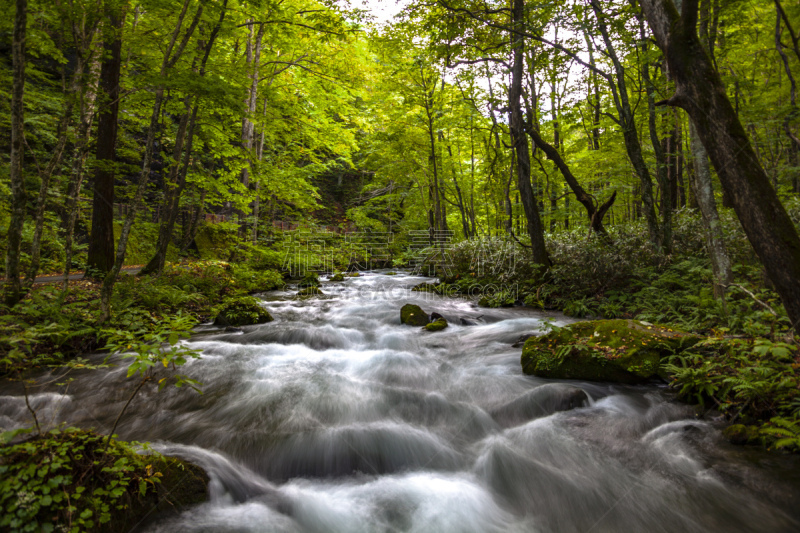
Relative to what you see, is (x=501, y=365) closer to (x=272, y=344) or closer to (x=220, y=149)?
(x=272, y=344)

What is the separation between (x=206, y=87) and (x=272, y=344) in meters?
4.54

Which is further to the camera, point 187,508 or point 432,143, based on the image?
point 432,143

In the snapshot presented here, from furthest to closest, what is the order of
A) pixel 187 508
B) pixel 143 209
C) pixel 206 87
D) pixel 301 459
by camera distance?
pixel 143 209 < pixel 206 87 < pixel 301 459 < pixel 187 508

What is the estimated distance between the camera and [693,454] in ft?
10.8

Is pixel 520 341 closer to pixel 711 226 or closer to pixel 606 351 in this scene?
pixel 606 351

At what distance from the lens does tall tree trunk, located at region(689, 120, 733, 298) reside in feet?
18.0

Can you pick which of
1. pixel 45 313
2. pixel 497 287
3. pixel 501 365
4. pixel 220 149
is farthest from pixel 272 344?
pixel 497 287

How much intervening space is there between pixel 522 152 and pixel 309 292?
797cm

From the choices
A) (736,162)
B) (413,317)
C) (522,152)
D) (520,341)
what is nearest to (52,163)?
(413,317)

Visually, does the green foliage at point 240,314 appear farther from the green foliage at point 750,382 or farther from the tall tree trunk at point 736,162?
the tall tree trunk at point 736,162

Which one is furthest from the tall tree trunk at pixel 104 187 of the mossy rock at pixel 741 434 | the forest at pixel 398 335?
the mossy rock at pixel 741 434

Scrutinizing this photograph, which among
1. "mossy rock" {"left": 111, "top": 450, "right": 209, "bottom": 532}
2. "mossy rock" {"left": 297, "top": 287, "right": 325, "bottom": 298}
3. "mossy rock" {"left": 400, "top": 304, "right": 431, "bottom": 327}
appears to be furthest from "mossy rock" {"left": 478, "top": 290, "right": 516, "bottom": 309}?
"mossy rock" {"left": 111, "top": 450, "right": 209, "bottom": 532}

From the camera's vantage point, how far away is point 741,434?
3.23 metres

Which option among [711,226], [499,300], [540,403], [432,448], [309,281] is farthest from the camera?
[309,281]
